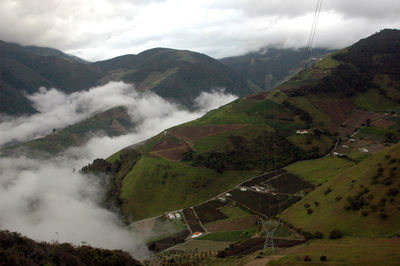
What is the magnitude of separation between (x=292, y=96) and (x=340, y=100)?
34260mm

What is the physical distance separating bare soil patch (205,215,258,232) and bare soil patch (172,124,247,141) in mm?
75940

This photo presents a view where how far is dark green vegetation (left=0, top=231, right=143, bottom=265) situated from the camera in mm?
39284

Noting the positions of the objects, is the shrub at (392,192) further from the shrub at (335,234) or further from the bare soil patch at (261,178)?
the bare soil patch at (261,178)

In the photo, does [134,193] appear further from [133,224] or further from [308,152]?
[308,152]

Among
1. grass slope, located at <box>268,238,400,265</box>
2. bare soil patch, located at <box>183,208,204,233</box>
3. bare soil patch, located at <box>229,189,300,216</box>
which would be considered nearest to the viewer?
grass slope, located at <box>268,238,400,265</box>

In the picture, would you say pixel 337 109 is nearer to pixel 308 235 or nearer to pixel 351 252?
pixel 308 235

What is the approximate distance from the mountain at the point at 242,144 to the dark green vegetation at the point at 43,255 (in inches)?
2354

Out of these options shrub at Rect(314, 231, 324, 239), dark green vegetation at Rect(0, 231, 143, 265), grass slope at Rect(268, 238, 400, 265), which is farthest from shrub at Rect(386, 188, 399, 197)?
dark green vegetation at Rect(0, 231, 143, 265)

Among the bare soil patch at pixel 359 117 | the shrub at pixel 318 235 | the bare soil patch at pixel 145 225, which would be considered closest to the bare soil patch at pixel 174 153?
the bare soil patch at pixel 145 225

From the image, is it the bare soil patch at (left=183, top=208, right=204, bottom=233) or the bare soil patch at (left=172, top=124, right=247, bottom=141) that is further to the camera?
the bare soil patch at (left=172, top=124, right=247, bottom=141)

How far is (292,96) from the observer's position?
654 ft

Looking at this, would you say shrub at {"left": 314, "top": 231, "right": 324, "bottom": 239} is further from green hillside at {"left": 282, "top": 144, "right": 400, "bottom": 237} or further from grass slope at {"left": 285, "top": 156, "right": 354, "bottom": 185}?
grass slope at {"left": 285, "top": 156, "right": 354, "bottom": 185}

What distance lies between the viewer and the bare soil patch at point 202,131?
17012 centimetres

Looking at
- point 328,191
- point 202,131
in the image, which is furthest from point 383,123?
point 328,191
